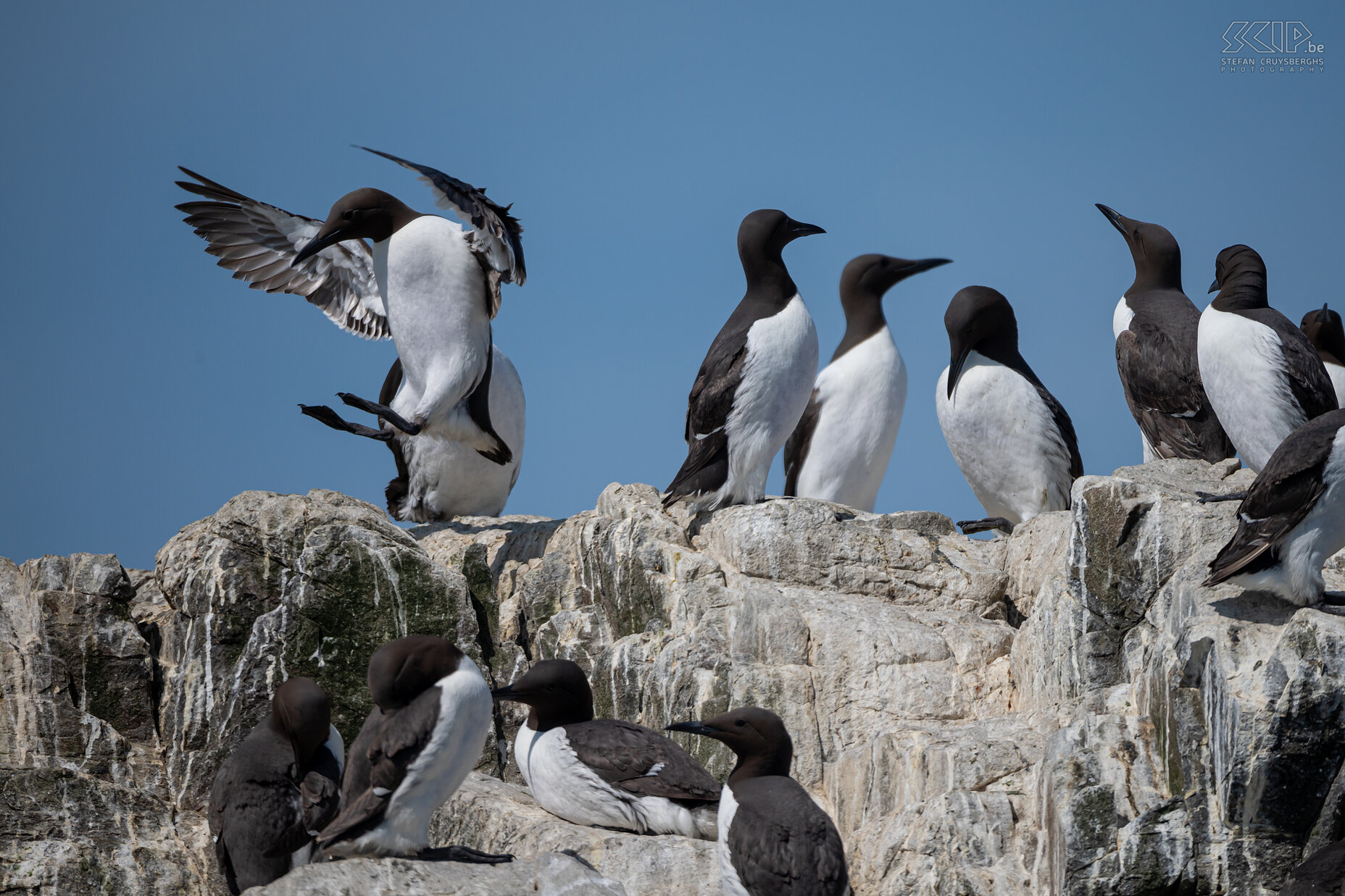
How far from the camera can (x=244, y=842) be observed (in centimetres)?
566

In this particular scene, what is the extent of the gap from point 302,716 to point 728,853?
6.09ft

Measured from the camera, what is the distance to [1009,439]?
8.84 metres

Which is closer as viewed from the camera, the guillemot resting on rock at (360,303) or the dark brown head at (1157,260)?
the dark brown head at (1157,260)

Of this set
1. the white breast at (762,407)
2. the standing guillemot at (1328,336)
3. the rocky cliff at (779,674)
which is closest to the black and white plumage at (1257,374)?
the rocky cliff at (779,674)

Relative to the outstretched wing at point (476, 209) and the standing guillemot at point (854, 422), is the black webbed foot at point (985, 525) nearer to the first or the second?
the standing guillemot at point (854, 422)

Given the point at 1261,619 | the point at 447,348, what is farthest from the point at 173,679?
the point at 1261,619

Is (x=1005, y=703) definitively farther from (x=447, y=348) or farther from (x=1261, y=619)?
(x=447, y=348)

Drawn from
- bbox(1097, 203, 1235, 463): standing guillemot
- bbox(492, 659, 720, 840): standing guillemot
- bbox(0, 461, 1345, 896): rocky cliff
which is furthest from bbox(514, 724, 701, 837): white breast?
bbox(1097, 203, 1235, 463): standing guillemot

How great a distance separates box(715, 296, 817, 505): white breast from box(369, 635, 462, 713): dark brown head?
3510 millimetres

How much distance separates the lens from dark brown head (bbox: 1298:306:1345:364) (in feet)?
31.0

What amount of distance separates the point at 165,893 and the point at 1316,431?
5.87 m

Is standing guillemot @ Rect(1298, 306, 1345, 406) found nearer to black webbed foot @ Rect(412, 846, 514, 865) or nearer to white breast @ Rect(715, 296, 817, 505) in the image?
white breast @ Rect(715, 296, 817, 505)

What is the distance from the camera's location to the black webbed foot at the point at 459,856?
5.17 metres

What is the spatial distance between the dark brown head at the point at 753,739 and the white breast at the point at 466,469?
4915 millimetres
